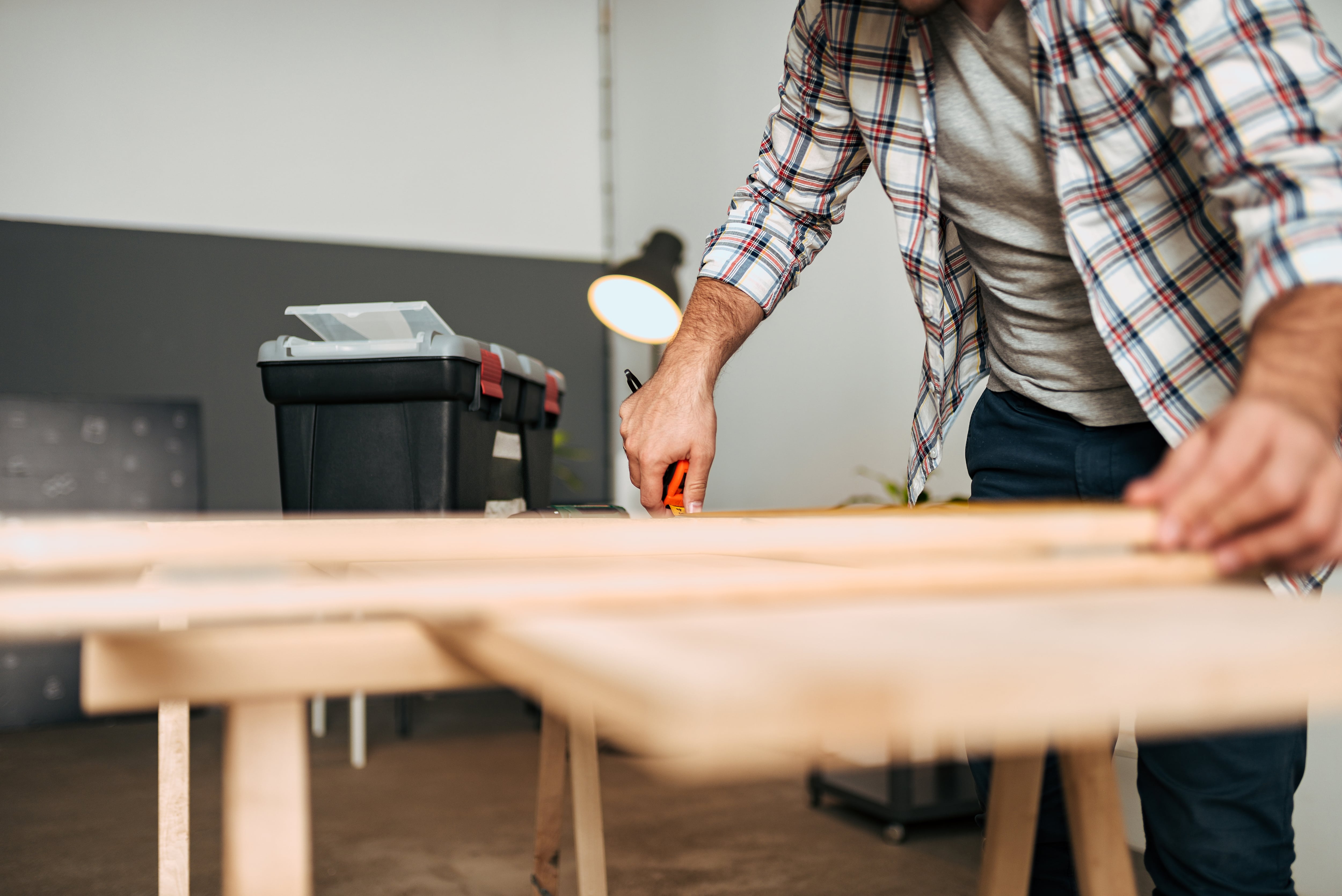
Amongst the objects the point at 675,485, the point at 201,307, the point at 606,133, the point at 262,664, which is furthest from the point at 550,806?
the point at 606,133

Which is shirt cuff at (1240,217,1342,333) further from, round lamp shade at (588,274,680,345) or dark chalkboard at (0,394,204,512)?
dark chalkboard at (0,394,204,512)

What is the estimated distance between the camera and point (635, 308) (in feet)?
7.85

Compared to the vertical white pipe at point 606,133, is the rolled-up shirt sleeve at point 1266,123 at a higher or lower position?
lower

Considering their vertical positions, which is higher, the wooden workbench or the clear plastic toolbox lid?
the clear plastic toolbox lid

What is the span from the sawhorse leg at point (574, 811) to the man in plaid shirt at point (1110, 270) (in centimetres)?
57

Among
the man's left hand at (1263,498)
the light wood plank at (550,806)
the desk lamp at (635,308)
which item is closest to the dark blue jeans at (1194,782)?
the man's left hand at (1263,498)

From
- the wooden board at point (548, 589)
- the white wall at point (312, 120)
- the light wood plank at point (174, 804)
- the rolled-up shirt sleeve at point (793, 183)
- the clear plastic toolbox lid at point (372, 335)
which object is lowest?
the light wood plank at point (174, 804)

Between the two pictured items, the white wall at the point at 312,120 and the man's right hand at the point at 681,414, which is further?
the white wall at the point at 312,120

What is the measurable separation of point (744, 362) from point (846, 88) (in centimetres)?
266

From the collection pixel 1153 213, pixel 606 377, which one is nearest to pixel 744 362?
pixel 606 377

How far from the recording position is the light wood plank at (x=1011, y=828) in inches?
31.4

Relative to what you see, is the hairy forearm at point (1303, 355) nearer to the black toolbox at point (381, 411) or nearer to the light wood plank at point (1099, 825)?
the light wood plank at point (1099, 825)

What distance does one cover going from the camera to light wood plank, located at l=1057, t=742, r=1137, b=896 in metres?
0.77

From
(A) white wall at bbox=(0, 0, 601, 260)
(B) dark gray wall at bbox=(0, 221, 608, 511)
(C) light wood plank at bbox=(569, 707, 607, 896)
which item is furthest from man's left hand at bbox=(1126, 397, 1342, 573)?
(A) white wall at bbox=(0, 0, 601, 260)
